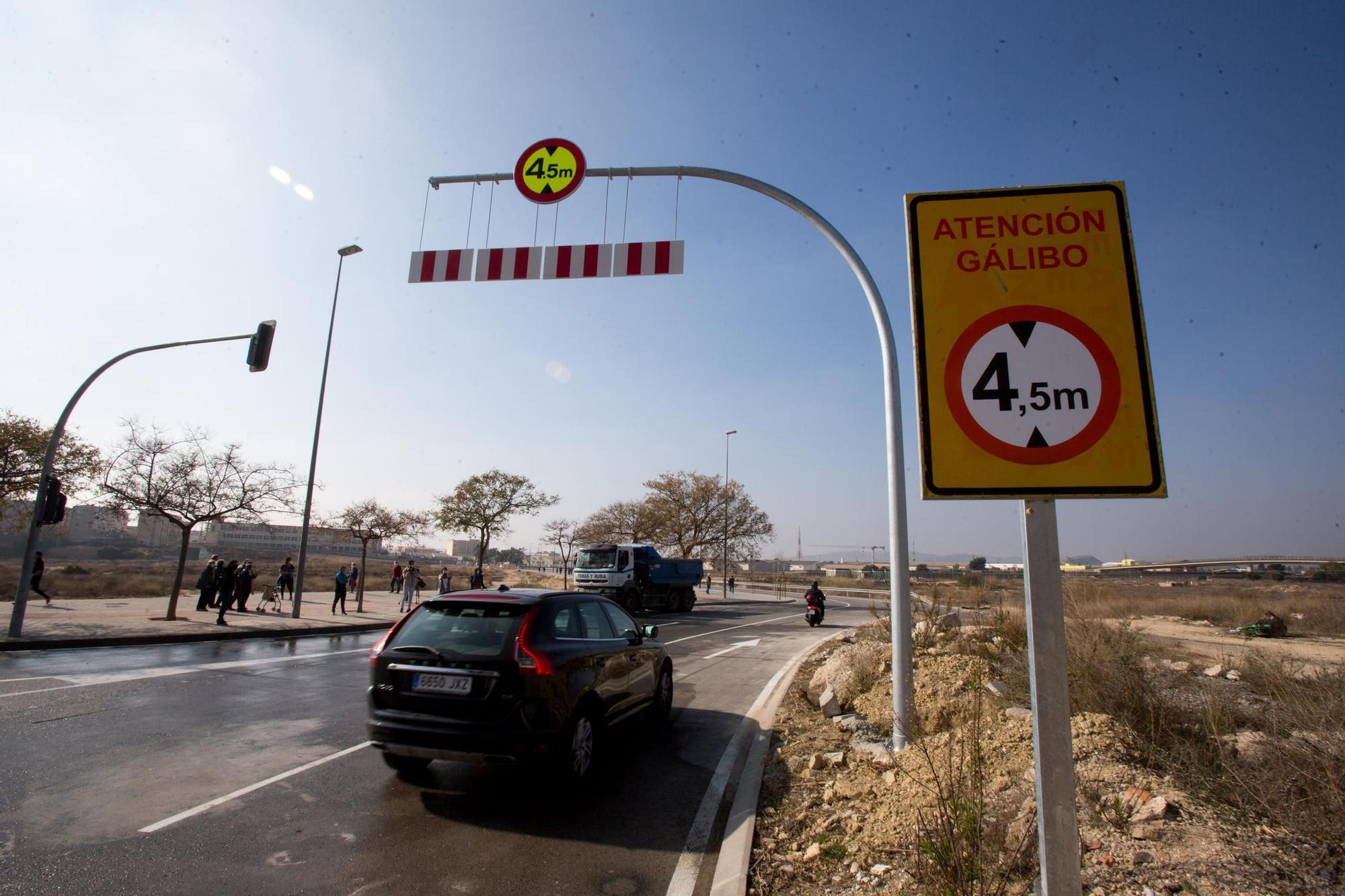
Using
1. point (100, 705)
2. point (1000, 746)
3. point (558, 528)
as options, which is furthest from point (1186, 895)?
point (558, 528)

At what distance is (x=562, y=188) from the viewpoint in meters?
7.06

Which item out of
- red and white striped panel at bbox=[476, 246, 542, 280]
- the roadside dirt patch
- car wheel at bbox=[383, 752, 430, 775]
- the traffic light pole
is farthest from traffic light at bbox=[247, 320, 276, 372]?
the roadside dirt patch

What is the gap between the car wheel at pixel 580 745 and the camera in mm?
5047

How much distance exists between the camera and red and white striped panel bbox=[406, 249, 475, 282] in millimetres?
7289

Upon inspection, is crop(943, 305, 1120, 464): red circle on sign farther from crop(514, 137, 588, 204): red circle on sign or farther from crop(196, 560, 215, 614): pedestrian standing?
crop(196, 560, 215, 614): pedestrian standing

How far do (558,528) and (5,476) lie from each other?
1300 inches

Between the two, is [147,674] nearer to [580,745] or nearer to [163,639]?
[163,639]

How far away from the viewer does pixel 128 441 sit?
677 inches

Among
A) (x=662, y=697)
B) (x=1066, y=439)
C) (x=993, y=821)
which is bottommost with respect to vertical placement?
(x=662, y=697)

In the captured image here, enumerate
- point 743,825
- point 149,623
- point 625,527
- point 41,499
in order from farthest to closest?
1. point 625,527
2. point 149,623
3. point 41,499
4. point 743,825

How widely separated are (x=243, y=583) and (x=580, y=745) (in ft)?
62.4

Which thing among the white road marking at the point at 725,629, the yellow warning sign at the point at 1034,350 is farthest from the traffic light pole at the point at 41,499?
the yellow warning sign at the point at 1034,350

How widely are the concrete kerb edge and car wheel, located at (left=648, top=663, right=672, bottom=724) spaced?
1108mm

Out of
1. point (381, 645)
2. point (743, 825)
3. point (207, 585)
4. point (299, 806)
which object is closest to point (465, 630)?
point (381, 645)
